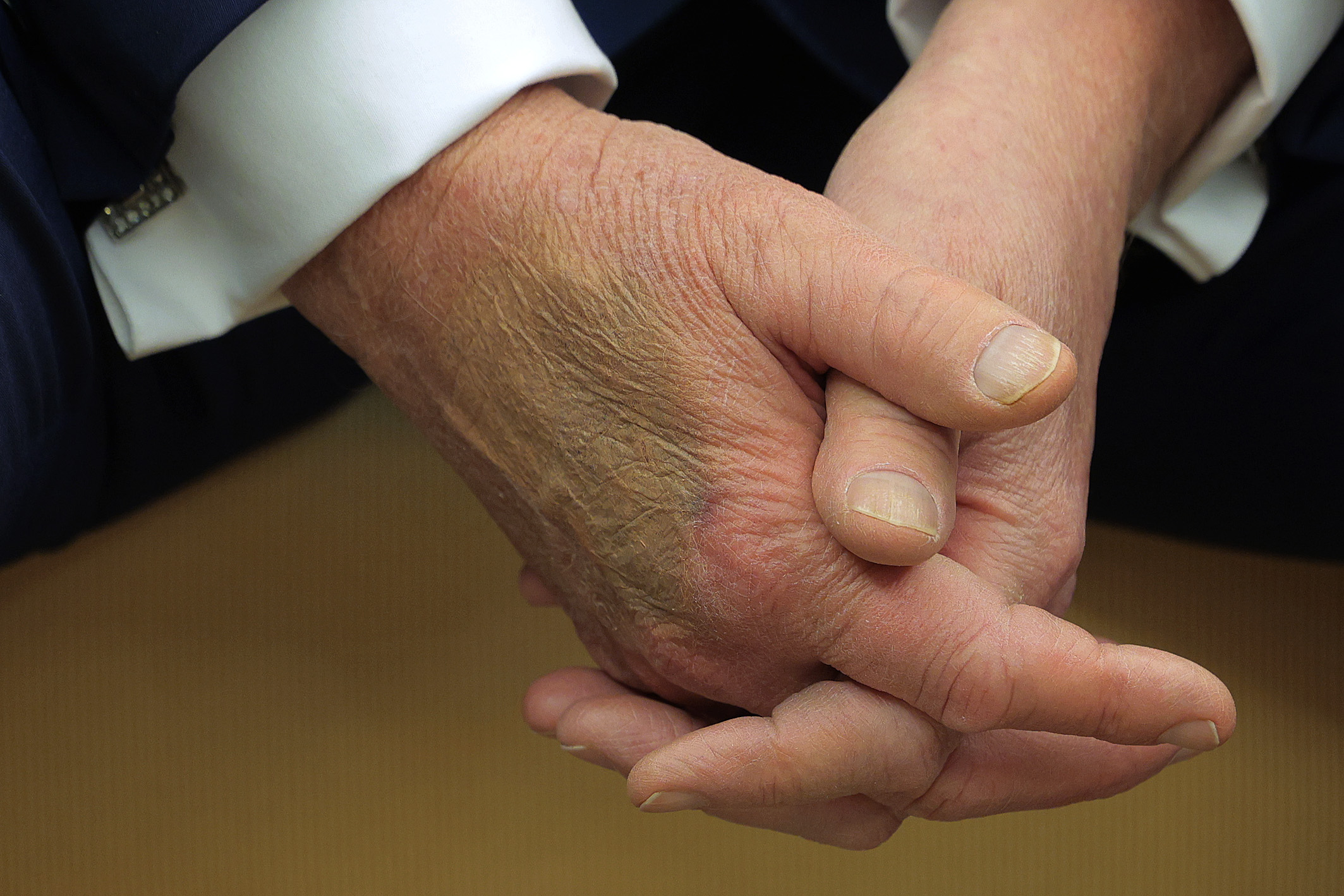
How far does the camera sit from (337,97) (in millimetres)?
610

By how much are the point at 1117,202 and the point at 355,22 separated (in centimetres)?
48

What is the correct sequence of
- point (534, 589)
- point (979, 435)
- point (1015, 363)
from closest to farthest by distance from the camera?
point (1015, 363)
point (979, 435)
point (534, 589)

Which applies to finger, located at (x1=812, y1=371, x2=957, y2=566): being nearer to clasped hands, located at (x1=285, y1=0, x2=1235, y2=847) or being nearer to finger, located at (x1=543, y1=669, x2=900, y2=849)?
clasped hands, located at (x1=285, y1=0, x2=1235, y2=847)

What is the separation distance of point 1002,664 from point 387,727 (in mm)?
635

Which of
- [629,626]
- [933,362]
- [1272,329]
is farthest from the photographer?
[1272,329]

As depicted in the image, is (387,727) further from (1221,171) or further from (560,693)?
(1221,171)

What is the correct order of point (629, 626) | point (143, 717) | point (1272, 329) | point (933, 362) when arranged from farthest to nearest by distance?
point (143, 717)
point (1272, 329)
point (629, 626)
point (933, 362)

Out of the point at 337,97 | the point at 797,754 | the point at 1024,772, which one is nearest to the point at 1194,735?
the point at 1024,772

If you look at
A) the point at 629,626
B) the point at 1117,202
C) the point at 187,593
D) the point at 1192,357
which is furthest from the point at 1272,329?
the point at 187,593

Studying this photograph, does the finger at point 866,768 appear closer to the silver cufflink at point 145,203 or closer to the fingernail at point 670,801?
the fingernail at point 670,801

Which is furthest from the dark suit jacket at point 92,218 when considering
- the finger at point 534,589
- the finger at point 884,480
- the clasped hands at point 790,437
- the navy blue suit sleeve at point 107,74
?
the finger at point 884,480

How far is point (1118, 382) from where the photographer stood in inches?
34.8

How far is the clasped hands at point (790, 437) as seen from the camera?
1.77 feet

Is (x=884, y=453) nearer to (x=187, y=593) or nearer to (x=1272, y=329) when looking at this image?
(x=1272, y=329)
